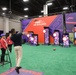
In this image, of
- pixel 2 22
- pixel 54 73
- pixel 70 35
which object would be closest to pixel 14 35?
pixel 54 73

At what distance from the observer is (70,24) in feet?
37.1

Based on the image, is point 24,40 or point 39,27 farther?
point 24,40

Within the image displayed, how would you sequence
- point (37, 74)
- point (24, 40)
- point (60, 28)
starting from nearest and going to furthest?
point (37, 74), point (60, 28), point (24, 40)

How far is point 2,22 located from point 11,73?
14.9 metres

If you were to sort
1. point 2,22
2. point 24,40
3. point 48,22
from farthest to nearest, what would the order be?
1. point 2,22
2. point 24,40
3. point 48,22

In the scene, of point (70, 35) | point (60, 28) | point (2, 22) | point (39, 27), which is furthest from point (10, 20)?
point (70, 35)

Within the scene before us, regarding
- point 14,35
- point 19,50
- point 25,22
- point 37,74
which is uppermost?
point 25,22

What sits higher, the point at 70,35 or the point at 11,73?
the point at 70,35

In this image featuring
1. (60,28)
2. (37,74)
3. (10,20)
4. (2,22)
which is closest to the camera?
(37,74)

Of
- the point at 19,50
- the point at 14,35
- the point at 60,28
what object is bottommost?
the point at 19,50

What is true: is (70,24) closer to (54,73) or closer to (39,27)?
(39,27)

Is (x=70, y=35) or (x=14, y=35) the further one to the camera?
(x=70, y=35)

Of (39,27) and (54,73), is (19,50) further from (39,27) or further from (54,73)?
(39,27)

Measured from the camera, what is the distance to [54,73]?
3600mm
